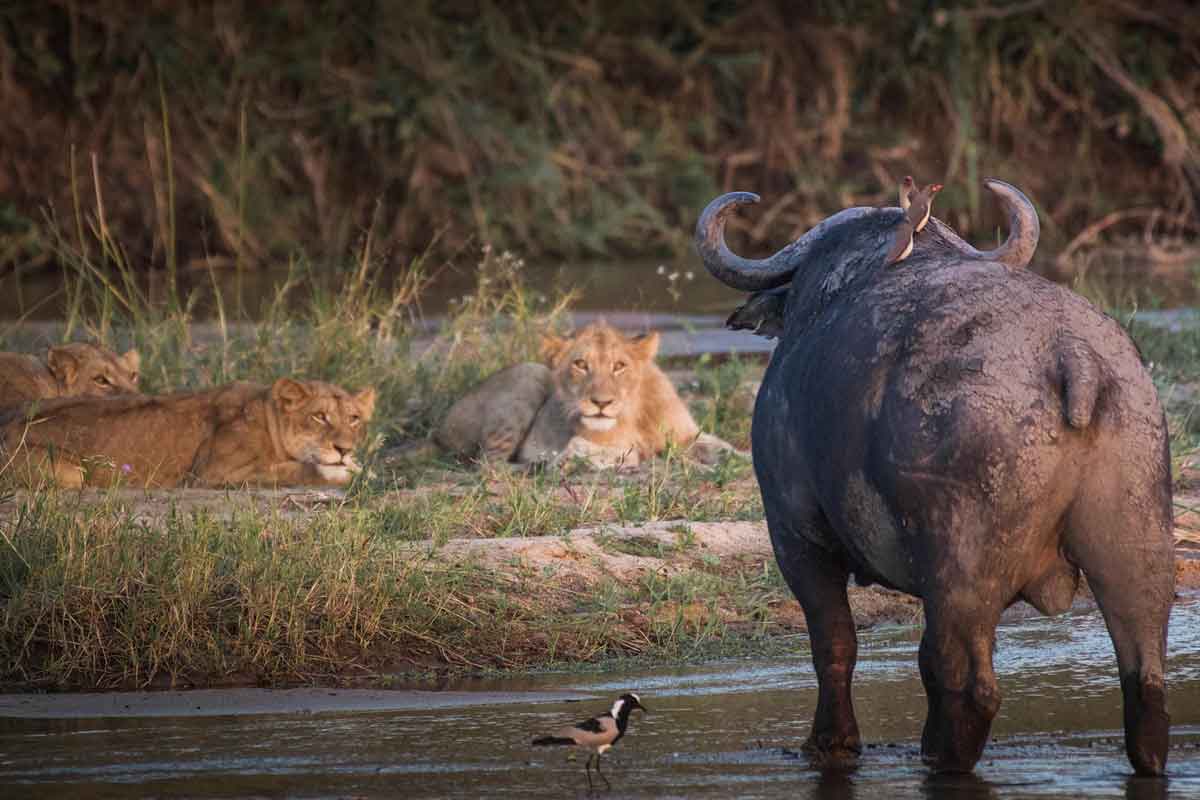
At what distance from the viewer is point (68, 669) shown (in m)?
6.70

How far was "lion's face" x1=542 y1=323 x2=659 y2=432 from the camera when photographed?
10430 mm

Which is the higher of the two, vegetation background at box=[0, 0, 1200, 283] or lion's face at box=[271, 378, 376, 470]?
vegetation background at box=[0, 0, 1200, 283]

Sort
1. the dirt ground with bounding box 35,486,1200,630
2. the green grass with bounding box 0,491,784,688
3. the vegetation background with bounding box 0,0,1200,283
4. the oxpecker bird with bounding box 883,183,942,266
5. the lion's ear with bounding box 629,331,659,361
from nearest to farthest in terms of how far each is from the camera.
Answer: the oxpecker bird with bounding box 883,183,942,266
the green grass with bounding box 0,491,784,688
the dirt ground with bounding box 35,486,1200,630
the lion's ear with bounding box 629,331,659,361
the vegetation background with bounding box 0,0,1200,283

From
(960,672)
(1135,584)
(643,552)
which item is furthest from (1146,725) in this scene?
(643,552)

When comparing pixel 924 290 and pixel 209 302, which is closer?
pixel 924 290

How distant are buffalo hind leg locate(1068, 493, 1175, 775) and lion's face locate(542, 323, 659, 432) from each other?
566 centimetres

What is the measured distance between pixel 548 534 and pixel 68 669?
6.80 feet

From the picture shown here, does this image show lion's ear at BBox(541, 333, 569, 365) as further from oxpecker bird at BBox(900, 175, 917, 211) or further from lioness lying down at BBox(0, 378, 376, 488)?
oxpecker bird at BBox(900, 175, 917, 211)

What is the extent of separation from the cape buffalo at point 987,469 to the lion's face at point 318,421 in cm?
484

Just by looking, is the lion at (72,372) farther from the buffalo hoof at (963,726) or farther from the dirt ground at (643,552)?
the buffalo hoof at (963,726)

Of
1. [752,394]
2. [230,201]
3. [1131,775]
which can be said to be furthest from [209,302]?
[1131,775]

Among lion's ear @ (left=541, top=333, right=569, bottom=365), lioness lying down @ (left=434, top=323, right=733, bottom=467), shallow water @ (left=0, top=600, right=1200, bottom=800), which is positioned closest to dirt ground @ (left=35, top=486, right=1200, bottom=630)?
shallow water @ (left=0, top=600, right=1200, bottom=800)

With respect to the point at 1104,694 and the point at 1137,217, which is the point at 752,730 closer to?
the point at 1104,694

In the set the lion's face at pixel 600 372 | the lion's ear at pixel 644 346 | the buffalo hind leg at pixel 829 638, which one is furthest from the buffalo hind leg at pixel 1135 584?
the lion's ear at pixel 644 346
